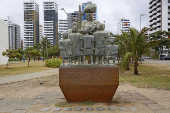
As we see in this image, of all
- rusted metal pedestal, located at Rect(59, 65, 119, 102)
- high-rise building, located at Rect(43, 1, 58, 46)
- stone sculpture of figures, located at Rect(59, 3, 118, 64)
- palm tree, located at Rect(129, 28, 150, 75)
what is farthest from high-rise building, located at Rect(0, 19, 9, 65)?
high-rise building, located at Rect(43, 1, 58, 46)

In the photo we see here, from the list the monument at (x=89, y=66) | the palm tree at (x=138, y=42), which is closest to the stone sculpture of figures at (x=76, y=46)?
the monument at (x=89, y=66)

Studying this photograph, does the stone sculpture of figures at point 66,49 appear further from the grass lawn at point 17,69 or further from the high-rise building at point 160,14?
the high-rise building at point 160,14

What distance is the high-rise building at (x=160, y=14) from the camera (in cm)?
6781

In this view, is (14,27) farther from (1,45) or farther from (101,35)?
(101,35)

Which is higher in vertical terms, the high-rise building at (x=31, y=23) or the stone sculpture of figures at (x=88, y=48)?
the high-rise building at (x=31, y=23)

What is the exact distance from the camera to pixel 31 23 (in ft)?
384

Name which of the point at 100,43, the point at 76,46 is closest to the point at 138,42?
the point at 100,43

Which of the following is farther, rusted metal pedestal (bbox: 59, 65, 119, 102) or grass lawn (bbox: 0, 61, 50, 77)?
grass lawn (bbox: 0, 61, 50, 77)

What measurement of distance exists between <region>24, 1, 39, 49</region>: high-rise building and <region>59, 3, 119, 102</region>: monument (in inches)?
4218

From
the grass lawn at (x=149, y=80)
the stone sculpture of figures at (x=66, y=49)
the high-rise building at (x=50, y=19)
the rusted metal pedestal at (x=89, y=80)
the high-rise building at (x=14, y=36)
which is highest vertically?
the high-rise building at (x=50, y=19)

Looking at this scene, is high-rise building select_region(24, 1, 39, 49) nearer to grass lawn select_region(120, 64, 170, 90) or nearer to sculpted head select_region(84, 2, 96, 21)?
grass lawn select_region(120, 64, 170, 90)

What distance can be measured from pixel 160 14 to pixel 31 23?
8024 cm

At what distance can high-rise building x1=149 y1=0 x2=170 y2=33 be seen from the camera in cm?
6781

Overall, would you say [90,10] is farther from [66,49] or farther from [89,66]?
[89,66]
